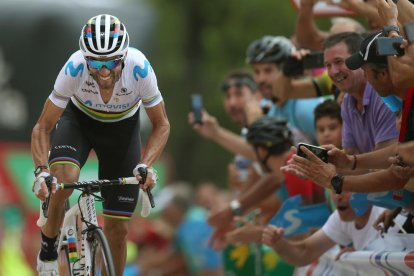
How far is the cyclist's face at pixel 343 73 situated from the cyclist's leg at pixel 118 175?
1.84 metres

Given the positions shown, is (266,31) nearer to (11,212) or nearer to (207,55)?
(207,55)

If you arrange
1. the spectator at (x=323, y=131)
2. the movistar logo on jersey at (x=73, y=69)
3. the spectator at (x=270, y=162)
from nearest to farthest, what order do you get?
1. the movistar logo on jersey at (x=73, y=69)
2. the spectator at (x=323, y=131)
3. the spectator at (x=270, y=162)

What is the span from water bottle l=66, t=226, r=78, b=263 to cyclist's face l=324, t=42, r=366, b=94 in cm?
255

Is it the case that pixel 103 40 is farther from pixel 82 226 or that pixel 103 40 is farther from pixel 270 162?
pixel 270 162

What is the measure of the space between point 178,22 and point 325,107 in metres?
29.7

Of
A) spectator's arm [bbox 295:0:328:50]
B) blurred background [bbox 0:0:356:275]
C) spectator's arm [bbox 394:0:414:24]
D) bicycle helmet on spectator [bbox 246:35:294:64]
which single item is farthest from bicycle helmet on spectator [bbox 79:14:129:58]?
blurred background [bbox 0:0:356:275]

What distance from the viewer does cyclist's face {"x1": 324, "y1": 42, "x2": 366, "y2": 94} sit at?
9.73 m

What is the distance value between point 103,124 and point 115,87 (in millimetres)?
552

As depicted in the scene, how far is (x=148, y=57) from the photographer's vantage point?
32094 millimetres

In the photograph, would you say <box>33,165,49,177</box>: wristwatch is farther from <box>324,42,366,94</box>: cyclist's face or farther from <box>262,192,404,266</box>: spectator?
<box>324,42,366,94</box>: cyclist's face

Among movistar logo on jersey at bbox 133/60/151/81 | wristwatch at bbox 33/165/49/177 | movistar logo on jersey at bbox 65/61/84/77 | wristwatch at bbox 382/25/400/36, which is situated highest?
wristwatch at bbox 382/25/400/36

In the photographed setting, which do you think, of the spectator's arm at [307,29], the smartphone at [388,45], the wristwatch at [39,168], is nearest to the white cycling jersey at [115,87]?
the wristwatch at [39,168]

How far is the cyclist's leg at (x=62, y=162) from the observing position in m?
9.94

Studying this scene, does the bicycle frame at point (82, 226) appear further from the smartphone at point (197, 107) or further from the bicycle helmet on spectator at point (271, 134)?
the smartphone at point (197, 107)
